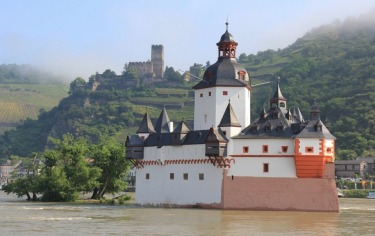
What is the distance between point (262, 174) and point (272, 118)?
206 inches

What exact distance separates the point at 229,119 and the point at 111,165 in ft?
70.3

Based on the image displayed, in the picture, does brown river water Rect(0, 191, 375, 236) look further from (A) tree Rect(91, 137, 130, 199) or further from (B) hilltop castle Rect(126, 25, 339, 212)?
(A) tree Rect(91, 137, 130, 199)

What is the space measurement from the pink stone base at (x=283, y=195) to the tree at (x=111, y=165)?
2129 cm

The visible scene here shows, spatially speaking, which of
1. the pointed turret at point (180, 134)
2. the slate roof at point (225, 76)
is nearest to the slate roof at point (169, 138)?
the pointed turret at point (180, 134)

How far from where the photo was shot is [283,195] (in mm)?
63344

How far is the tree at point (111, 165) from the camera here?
3246 inches

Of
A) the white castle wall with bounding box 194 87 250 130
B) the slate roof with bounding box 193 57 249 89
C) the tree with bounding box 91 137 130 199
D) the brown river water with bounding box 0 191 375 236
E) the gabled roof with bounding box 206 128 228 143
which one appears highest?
the slate roof with bounding box 193 57 249 89

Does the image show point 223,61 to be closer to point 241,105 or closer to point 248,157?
point 241,105

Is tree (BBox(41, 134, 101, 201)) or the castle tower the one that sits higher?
the castle tower

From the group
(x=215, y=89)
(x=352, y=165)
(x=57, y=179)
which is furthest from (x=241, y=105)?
(x=352, y=165)

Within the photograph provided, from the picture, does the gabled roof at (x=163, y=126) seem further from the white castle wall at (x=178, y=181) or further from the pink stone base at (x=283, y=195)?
the pink stone base at (x=283, y=195)

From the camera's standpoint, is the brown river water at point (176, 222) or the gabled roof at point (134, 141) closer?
the brown river water at point (176, 222)

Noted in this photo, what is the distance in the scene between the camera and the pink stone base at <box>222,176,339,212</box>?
207ft

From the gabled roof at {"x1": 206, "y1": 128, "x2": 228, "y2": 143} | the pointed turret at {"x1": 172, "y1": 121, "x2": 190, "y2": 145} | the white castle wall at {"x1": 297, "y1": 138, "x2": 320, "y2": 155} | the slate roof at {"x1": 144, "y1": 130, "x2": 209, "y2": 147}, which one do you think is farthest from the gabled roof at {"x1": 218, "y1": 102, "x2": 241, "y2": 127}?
the white castle wall at {"x1": 297, "y1": 138, "x2": 320, "y2": 155}
